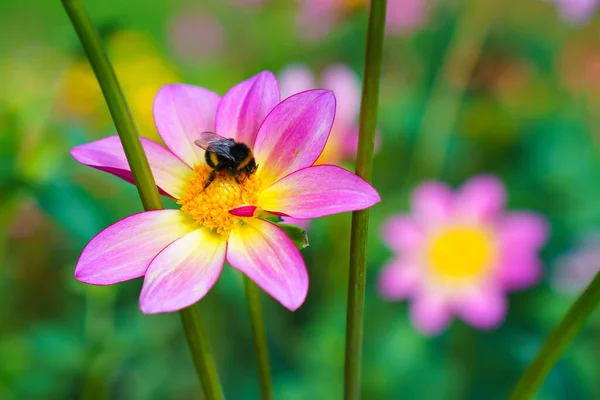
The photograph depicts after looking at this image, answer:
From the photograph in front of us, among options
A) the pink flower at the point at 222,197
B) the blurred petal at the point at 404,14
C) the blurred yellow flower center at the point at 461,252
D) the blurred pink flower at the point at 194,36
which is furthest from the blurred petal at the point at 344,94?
the blurred pink flower at the point at 194,36

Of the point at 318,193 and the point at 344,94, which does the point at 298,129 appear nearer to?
the point at 318,193

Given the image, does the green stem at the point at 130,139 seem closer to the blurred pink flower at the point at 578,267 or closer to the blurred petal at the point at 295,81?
the blurred petal at the point at 295,81

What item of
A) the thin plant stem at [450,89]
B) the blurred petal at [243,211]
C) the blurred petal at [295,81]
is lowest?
the thin plant stem at [450,89]

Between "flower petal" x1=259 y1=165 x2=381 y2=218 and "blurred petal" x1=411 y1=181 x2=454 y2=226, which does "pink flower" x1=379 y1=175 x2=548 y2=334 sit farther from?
"flower petal" x1=259 y1=165 x2=381 y2=218

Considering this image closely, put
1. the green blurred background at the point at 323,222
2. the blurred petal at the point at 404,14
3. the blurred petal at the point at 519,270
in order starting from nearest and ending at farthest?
1. the green blurred background at the point at 323,222
2. the blurred petal at the point at 519,270
3. the blurred petal at the point at 404,14

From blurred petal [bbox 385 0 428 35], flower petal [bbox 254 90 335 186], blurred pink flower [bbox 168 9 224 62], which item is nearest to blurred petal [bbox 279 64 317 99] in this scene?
blurred petal [bbox 385 0 428 35]

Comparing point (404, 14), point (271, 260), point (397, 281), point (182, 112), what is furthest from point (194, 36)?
point (271, 260)
